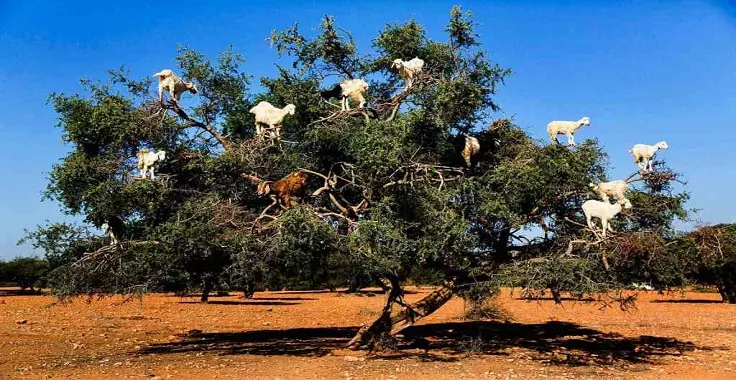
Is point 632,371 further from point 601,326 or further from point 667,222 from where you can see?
point 601,326

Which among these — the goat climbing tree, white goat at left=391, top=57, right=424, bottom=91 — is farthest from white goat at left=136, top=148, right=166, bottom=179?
white goat at left=391, top=57, right=424, bottom=91

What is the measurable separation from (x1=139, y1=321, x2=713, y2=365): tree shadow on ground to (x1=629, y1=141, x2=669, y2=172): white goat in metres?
4.61

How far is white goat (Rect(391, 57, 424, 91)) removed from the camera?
14594 millimetres

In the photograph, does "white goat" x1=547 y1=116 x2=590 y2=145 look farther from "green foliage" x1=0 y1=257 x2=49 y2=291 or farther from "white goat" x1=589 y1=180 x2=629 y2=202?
"green foliage" x1=0 y1=257 x2=49 y2=291

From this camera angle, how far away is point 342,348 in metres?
16.1

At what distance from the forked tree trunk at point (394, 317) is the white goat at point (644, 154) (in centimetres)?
546

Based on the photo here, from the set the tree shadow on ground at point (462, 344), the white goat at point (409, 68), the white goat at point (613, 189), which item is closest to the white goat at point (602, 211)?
the white goat at point (613, 189)

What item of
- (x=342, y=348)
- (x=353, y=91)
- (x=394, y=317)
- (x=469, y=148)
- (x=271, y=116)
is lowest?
(x=342, y=348)

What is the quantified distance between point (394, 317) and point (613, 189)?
6.55 meters

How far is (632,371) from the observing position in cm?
1309

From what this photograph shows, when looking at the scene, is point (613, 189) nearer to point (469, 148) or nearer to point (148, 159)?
point (469, 148)

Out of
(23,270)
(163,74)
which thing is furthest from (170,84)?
(23,270)

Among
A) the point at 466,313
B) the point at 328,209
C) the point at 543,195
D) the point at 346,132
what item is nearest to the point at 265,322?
the point at 466,313

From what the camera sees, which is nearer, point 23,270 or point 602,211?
point 602,211
